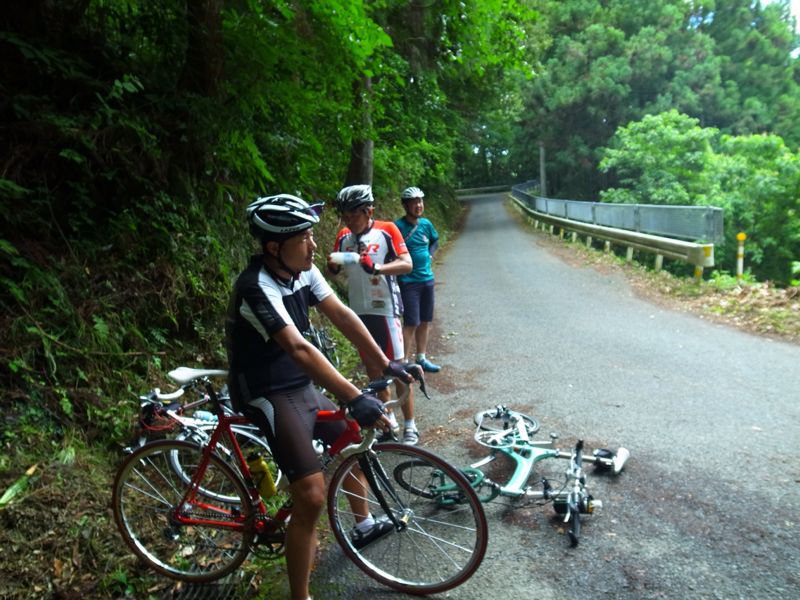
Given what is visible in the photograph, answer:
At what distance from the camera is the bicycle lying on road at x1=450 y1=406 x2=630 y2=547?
3.42 m

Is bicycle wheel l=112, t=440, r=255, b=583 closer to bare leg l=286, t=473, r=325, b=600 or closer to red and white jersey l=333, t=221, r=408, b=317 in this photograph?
bare leg l=286, t=473, r=325, b=600

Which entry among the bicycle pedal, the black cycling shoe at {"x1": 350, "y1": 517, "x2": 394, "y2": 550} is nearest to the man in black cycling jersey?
the black cycling shoe at {"x1": 350, "y1": 517, "x2": 394, "y2": 550}

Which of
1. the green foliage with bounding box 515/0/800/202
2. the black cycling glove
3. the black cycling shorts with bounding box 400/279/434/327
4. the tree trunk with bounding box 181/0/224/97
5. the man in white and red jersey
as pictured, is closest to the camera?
the black cycling glove

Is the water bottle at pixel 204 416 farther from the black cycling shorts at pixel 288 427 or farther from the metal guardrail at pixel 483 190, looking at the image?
the metal guardrail at pixel 483 190

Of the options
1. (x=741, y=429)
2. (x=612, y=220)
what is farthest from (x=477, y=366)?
(x=612, y=220)

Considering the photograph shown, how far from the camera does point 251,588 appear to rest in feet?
10.4

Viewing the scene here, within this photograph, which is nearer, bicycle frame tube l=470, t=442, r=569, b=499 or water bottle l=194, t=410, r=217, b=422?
water bottle l=194, t=410, r=217, b=422

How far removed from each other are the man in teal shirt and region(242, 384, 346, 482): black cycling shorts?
2.98m

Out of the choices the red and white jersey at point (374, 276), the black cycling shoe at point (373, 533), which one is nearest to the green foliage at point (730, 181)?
the red and white jersey at point (374, 276)

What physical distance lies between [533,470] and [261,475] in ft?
6.75

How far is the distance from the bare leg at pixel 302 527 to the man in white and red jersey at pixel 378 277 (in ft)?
6.13

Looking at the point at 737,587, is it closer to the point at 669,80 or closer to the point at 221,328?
the point at 221,328

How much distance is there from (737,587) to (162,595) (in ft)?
9.86

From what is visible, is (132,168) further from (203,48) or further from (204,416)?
(204,416)
